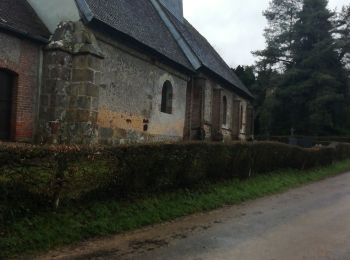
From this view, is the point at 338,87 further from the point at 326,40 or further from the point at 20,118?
the point at 20,118

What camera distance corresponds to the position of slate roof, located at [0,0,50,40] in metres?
12.2

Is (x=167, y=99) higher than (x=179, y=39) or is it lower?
lower

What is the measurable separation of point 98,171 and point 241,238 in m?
2.79

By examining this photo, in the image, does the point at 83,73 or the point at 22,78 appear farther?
the point at 83,73

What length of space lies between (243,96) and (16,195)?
26.7 metres

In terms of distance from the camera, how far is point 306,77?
4384 centimetres

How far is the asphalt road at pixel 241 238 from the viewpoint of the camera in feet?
21.7

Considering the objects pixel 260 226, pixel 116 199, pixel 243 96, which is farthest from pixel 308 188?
pixel 243 96

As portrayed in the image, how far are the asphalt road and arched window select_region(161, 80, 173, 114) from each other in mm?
9203

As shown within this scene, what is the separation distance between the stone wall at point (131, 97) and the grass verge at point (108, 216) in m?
4.70

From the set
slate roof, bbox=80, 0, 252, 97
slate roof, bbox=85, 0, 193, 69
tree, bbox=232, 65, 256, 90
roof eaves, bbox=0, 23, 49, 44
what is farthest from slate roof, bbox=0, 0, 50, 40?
tree, bbox=232, 65, 256, 90

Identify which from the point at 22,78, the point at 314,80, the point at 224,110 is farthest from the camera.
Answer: the point at 314,80

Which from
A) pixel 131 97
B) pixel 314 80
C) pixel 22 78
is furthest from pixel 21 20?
pixel 314 80

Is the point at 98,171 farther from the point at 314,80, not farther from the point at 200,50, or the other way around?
the point at 314,80
